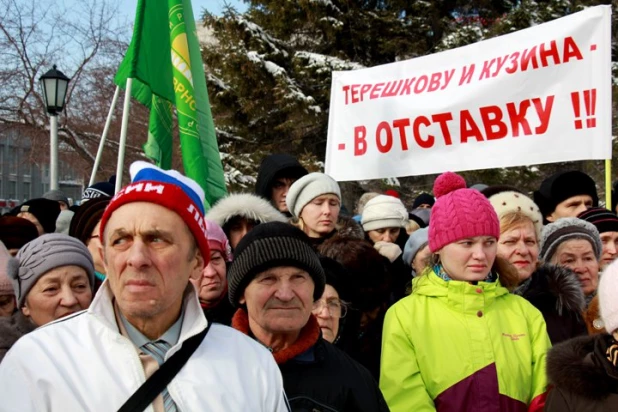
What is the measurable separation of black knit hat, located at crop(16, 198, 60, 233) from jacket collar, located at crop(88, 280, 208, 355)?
450cm

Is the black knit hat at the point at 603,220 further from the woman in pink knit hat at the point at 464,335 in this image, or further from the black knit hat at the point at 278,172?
the black knit hat at the point at 278,172

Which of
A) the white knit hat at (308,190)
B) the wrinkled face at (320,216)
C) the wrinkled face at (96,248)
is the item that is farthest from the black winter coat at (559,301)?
the wrinkled face at (96,248)

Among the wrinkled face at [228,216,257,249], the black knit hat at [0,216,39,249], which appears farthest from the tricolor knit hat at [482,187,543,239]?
the black knit hat at [0,216,39,249]

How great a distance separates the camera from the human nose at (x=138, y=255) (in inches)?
74.7

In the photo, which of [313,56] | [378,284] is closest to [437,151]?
[378,284]

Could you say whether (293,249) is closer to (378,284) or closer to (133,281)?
(133,281)

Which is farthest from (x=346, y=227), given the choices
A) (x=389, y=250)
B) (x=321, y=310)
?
(x=321, y=310)

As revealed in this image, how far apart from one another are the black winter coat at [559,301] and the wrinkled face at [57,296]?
2372mm

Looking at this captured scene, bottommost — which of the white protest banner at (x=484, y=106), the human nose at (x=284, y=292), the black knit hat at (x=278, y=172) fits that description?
the human nose at (x=284, y=292)

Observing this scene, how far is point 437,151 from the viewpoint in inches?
246

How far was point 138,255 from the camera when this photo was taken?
1901mm

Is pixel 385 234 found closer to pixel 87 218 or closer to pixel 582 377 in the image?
pixel 87 218

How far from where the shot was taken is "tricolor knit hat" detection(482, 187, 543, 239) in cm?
388

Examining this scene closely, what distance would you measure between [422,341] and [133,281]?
5.47 ft
